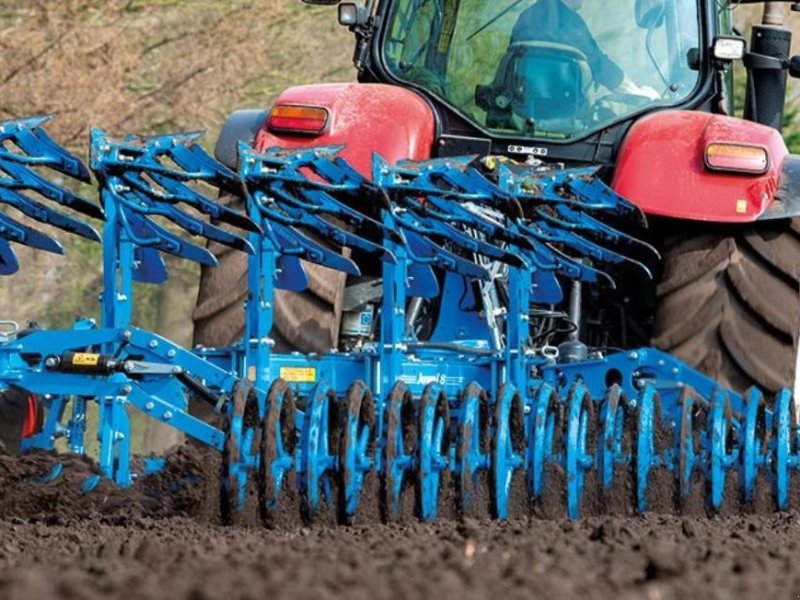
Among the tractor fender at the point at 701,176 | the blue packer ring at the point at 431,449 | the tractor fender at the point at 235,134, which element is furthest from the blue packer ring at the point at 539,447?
the tractor fender at the point at 235,134

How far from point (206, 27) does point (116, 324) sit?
847 cm

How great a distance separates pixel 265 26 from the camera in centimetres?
1424

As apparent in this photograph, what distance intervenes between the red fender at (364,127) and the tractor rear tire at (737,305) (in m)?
1.01

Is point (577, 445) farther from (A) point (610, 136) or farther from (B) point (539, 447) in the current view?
(A) point (610, 136)

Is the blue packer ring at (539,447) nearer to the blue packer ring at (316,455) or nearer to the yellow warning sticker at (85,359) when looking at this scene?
the blue packer ring at (316,455)

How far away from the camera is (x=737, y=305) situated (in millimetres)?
6633

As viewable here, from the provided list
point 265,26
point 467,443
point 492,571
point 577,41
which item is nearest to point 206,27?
point 265,26

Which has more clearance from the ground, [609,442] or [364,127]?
[364,127]

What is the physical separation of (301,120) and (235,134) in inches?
17.2

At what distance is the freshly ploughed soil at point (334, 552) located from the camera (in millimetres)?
3205

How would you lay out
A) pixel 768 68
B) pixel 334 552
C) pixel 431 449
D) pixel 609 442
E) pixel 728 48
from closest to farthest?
1. pixel 334 552
2. pixel 431 449
3. pixel 609 442
4. pixel 728 48
5. pixel 768 68

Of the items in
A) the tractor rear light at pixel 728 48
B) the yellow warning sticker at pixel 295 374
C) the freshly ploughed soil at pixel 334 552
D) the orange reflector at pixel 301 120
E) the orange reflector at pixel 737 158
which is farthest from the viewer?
the tractor rear light at pixel 728 48

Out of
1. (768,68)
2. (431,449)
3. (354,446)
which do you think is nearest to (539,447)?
(431,449)

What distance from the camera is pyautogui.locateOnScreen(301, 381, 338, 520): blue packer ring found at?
211 inches
